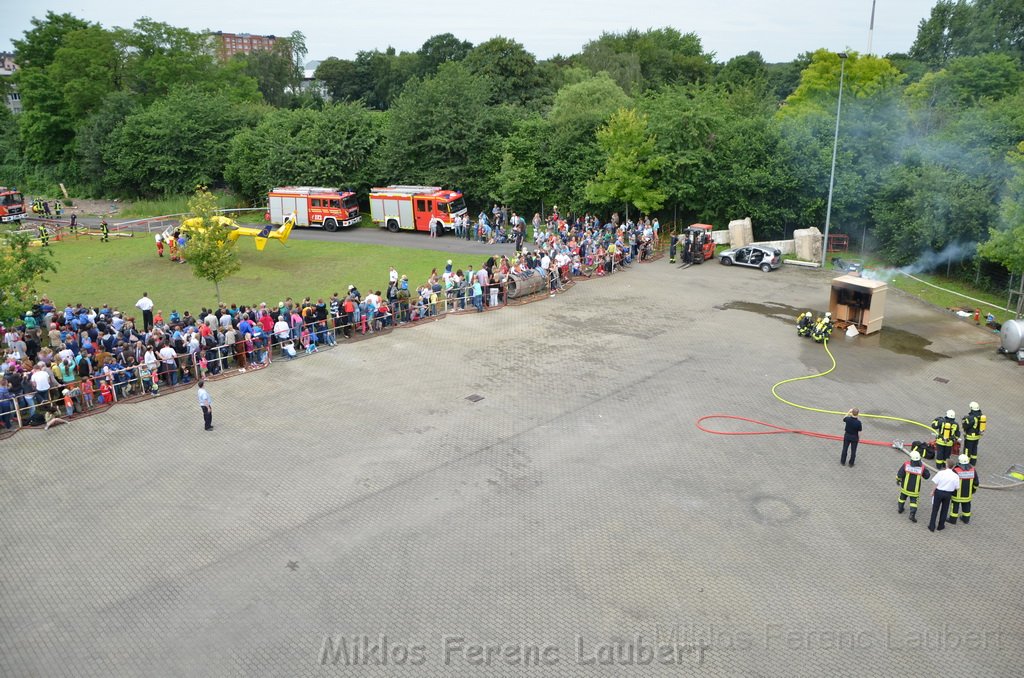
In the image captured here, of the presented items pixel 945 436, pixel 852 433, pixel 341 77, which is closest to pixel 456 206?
pixel 852 433

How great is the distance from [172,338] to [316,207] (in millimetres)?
24051

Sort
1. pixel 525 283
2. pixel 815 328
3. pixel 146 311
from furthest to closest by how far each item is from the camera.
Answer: pixel 525 283 < pixel 146 311 < pixel 815 328

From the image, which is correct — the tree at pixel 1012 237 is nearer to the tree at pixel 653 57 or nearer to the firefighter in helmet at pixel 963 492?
the firefighter in helmet at pixel 963 492

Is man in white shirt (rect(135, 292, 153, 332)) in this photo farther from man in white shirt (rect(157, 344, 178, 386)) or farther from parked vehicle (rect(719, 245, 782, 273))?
parked vehicle (rect(719, 245, 782, 273))

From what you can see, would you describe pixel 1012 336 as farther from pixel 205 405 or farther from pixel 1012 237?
pixel 205 405

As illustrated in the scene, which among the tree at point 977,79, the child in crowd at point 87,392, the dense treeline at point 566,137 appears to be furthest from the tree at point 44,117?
the tree at point 977,79

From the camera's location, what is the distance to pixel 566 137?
41031mm

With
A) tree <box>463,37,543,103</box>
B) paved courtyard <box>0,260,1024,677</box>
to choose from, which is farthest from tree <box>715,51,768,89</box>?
paved courtyard <box>0,260,1024,677</box>

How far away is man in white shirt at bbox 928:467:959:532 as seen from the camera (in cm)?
1206

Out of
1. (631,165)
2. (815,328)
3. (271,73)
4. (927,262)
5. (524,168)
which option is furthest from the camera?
(271,73)

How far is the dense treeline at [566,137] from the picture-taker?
31.6m

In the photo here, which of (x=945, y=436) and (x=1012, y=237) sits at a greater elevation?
(x=1012, y=237)

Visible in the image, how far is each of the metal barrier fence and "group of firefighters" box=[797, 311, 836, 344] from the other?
8878mm

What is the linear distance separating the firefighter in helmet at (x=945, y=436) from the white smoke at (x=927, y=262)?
610 inches
